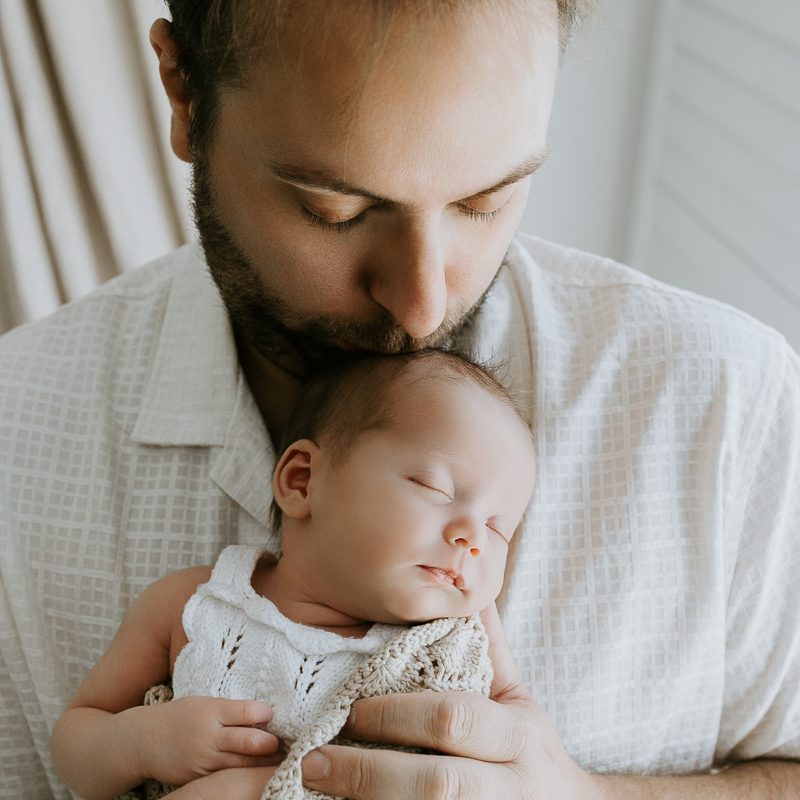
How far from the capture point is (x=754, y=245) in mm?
2145

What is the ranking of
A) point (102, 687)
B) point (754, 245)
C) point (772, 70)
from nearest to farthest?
point (102, 687), point (772, 70), point (754, 245)

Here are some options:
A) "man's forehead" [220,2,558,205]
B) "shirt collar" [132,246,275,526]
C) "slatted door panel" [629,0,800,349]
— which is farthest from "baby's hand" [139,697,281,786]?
"slatted door panel" [629,0,800,349]

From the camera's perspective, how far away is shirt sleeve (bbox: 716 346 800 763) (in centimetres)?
138

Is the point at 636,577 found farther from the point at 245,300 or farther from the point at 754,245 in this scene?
the point at 754,245

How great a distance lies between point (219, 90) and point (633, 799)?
3.63 ft

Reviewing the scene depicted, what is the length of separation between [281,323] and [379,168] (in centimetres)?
39

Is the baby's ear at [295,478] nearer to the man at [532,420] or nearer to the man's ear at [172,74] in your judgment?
the man at [532,420]

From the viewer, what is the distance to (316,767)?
1032 mm

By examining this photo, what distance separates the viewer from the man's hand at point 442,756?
3.35 ft

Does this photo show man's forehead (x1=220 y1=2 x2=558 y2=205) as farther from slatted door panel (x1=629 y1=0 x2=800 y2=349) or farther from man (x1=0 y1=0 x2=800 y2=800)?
slatted door panel (x1=629 y1=0 x2=800 y2=349)

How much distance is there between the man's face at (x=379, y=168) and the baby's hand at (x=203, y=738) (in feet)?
1.69

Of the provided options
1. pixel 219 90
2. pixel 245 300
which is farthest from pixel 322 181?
pixel 245 300

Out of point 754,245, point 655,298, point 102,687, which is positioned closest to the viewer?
point 102,687

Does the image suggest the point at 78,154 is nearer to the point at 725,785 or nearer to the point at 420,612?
the point at 420,612
